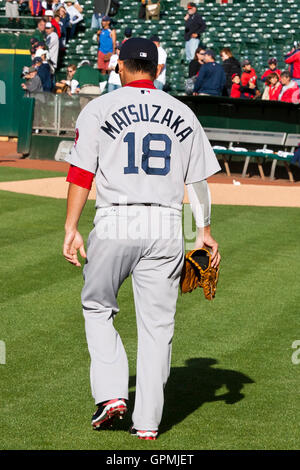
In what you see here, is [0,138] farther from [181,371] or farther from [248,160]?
[181,371]

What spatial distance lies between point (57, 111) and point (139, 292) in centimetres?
1781

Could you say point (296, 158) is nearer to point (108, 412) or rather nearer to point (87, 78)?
point (87, 78)

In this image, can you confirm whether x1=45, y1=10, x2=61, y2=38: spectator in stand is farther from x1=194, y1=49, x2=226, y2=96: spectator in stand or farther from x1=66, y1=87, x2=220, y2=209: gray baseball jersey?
x1=66, y1=87, x2=220, y2=209: gray baseball jersey

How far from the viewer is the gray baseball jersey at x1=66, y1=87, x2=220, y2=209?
14.8 feet

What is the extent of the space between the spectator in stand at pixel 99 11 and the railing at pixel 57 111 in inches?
309

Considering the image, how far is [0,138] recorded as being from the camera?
2839cm

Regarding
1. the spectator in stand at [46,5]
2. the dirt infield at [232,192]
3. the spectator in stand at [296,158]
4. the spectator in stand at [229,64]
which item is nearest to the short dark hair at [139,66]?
the dirt infield at [232,192]

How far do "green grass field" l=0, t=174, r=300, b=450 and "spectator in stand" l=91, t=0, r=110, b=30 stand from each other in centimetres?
1934

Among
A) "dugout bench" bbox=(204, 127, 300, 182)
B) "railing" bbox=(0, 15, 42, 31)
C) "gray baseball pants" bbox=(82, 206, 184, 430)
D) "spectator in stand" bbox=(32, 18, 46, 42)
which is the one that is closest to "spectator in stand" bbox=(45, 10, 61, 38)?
"spectator in stand" bbox=(32, 18, 46, 42)

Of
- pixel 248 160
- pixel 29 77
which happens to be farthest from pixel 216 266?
pixel 29 77

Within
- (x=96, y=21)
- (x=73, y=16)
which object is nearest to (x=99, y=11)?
(x=96, y=21)

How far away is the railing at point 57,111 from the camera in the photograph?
2164 centimetres

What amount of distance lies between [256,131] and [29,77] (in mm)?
7430
